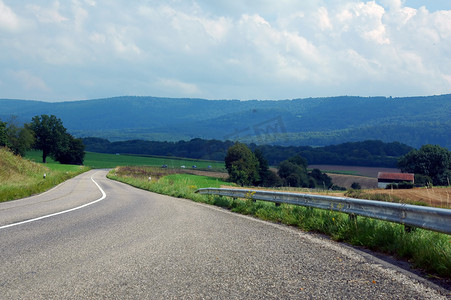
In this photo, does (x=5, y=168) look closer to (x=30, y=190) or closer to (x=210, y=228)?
(x=30, y=190)

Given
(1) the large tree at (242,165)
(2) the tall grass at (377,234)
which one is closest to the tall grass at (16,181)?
(2) the tall grass at (377,234)

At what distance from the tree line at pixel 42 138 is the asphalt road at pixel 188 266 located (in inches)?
3222

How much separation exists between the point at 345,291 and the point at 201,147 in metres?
143

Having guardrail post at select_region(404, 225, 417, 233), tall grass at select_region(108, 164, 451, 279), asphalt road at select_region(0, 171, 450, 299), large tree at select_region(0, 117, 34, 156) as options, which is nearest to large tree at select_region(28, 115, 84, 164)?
large tree at select_region(0, 117, 34, 156)

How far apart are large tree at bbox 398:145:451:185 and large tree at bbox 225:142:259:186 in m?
30.2

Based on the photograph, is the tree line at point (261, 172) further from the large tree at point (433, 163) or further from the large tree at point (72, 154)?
the large tree at point (72, 154)

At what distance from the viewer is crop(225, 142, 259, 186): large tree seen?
77938mm

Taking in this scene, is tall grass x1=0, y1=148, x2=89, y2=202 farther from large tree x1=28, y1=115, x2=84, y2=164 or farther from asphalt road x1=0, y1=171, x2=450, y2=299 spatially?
large tree x1=28, y1=115, x2=84, y2=164

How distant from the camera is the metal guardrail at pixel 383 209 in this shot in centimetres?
537

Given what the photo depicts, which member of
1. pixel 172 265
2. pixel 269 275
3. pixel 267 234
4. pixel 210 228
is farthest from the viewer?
pixel 210 228

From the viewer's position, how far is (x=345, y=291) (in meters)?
4.18

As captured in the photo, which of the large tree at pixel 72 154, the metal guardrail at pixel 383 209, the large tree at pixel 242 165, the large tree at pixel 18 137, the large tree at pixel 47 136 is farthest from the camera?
the large tree at pixel 72 154

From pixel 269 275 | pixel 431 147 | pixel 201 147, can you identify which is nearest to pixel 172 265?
pixel 269 275

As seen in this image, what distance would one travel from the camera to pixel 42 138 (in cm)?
9275
